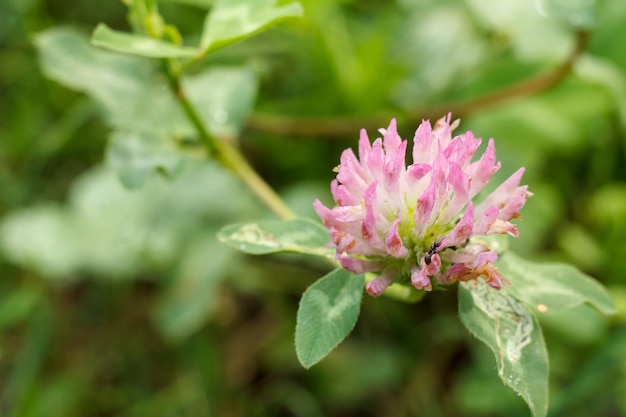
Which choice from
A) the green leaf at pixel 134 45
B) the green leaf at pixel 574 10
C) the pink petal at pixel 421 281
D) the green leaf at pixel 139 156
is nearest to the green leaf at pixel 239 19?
the green leaf at pixel 134 45

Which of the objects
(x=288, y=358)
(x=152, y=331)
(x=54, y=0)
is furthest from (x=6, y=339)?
(x=54, y=0)

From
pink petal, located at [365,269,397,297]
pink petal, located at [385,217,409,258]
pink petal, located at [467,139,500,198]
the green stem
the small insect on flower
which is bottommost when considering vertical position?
the green stem

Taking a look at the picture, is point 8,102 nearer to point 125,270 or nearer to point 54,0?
point 54,0

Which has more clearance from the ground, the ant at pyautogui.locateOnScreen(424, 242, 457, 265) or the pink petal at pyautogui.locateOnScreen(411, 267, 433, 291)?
the ant at pyautogui.locateOnScreen(424, 242, 457, 265)

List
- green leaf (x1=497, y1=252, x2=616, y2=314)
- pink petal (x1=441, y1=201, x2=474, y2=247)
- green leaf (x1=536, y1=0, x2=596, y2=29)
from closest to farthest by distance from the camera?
pink petal (x1=441, y1=201, x2=474, y2=247) → green leaf (x1=497, y1=252, x2=616, y2=314) → green leaf (x1=536, y1=0, x2=596, y2=29)

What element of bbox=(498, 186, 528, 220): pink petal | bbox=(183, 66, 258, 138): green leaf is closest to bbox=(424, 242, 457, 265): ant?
bbox=(498, 186, 528, 220): pink petal

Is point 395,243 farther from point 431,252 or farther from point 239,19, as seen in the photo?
point 239,19

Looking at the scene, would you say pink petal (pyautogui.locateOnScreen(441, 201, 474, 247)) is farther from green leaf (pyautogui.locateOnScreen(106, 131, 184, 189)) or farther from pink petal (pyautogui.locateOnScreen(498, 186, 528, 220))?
green leaf (pyautogui.locateOnScreen(106, 131, 184, 189))
